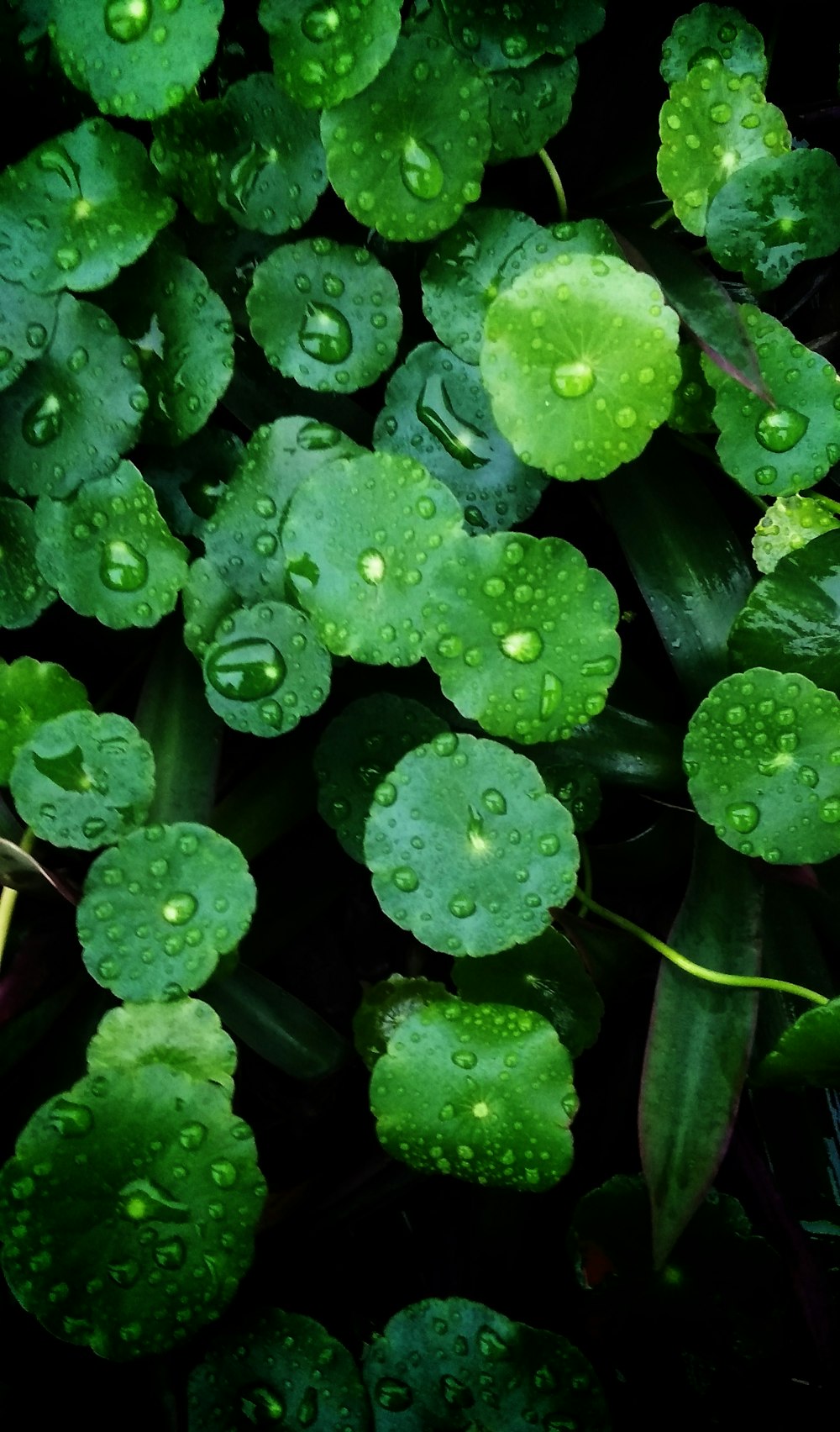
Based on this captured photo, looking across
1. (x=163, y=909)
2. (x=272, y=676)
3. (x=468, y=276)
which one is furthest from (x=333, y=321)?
(x=163, y=909)

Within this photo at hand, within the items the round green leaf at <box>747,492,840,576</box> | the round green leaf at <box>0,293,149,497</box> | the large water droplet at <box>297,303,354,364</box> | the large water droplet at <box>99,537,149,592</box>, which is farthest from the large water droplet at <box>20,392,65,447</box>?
the round green leaf at <box>747,492,840,576</box>

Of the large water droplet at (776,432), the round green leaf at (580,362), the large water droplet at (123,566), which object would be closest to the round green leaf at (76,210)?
the large water droplet at (123,566)

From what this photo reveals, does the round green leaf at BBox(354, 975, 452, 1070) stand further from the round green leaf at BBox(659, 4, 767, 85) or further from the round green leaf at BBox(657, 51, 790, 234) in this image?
the round green leaf at BBox(659, 4, 767, 85)

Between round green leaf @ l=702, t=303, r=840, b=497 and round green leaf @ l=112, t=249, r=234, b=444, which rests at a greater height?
round green leaf @ l=112, t=249, r=234, b=444

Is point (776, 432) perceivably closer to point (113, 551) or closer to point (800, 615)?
point (800, 615)

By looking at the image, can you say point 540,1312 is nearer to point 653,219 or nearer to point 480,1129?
point 480,1129

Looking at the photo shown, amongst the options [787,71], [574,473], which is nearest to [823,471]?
[574,473]
